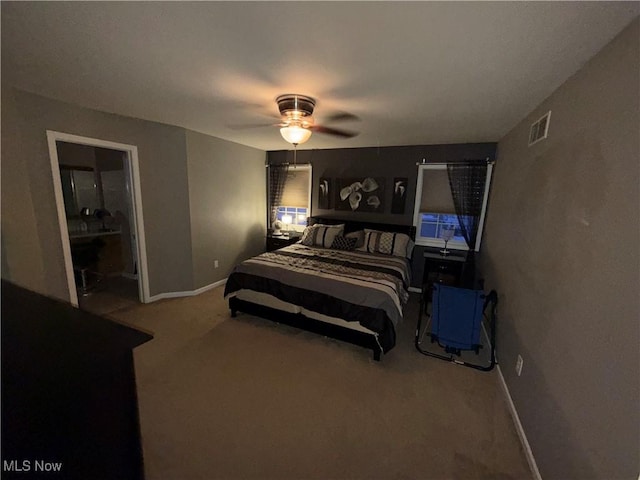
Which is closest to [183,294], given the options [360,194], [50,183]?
[50,183]

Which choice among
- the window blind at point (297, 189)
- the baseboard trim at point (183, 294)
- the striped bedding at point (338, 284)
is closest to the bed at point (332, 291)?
the striped bedding at point (338, 284)

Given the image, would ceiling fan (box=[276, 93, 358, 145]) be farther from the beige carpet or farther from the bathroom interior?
the bathroom interior

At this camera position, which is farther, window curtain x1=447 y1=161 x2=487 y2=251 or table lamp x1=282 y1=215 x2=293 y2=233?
table lamp x1=282 y1=215 x2=293 y2=233

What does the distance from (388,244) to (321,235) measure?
3.52ft

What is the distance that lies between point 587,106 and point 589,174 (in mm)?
440

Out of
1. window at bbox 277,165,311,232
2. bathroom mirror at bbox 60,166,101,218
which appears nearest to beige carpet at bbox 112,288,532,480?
window at bbox 277,165,311,232

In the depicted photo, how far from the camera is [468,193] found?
3.77 metres

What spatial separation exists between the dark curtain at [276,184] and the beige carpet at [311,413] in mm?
2895

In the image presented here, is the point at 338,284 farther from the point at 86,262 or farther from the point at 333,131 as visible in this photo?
the point at 86,262

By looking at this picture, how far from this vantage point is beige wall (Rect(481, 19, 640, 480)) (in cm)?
103

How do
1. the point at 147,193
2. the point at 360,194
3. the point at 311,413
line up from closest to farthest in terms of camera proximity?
the point at 311,413 → the point at 147,193 → the point at 360,194

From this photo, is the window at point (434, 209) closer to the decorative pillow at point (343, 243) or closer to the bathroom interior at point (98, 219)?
the decorative pillow at point (343, 243)

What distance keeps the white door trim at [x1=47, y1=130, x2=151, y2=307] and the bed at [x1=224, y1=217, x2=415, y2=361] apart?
127cm

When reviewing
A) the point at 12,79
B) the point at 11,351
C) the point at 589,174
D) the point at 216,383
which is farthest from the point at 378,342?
the point at 12,79
